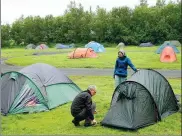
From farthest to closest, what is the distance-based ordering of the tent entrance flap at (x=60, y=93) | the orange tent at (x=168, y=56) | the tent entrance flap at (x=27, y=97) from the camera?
the orange tent at (x=168, y=56), the tent entrance flap at (x=60, y=93), the tent entrance flap at (x=27, y=97)

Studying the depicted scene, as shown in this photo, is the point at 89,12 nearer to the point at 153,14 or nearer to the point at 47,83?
the point at 153,14

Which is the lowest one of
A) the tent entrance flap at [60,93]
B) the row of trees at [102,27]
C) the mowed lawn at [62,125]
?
the mowed lawn at [62,125]

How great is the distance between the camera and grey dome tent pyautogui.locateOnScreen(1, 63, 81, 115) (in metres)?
11.5

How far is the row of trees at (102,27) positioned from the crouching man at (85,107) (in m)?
52.0

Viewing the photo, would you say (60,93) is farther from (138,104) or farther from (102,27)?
(102,27)

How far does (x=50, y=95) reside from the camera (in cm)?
1211

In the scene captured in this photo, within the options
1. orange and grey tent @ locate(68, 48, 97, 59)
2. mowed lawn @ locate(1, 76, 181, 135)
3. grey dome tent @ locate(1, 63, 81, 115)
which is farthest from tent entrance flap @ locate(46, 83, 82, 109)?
orange and grey tent @ locate(68, 48, 97, 59)

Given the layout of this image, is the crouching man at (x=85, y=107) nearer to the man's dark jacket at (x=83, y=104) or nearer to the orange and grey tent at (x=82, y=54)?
the man's dark jacket at (x=83, y=104)

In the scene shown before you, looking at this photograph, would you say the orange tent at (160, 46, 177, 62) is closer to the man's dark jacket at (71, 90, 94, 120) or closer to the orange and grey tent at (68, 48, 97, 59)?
the orange and grey tent at (68, 48, 97, 59)

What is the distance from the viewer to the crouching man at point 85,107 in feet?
31.2

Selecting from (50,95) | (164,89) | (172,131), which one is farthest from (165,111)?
(50,95)

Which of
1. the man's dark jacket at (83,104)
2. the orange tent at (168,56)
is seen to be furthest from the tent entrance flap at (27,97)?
the orange tent at (168,56)

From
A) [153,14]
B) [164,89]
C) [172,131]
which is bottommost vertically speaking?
[172,131]

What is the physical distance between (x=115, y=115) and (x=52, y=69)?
3911mm
